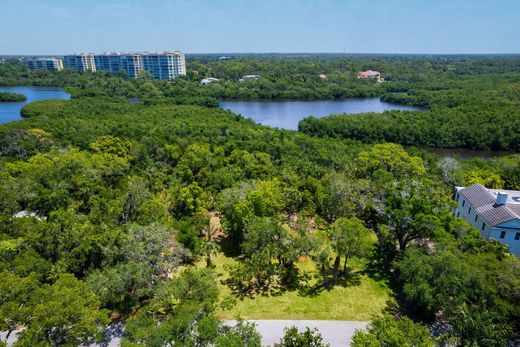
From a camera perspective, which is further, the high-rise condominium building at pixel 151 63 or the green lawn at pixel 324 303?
the high-rise condominium building at pixel 151 63

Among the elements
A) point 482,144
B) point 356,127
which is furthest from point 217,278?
point 482,144

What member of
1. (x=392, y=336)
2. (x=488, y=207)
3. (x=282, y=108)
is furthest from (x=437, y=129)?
(x=392, y=336)

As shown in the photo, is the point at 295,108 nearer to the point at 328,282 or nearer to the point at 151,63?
the point at 328,282

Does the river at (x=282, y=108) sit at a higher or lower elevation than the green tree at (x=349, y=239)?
lower

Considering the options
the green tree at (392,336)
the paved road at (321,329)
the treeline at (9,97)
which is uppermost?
the green tree at (392,336)

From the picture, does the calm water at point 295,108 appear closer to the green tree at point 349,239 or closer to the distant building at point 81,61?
the green tree at point 349,239

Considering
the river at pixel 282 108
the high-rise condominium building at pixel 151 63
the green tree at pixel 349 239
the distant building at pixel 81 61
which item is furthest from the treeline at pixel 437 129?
the distant building at pixel 81 61

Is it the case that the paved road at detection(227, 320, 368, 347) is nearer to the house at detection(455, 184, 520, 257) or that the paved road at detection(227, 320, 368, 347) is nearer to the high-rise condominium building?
the house at detection(455, 184, 520, 257)

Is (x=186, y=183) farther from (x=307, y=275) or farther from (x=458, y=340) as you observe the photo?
(x=458, y=340)

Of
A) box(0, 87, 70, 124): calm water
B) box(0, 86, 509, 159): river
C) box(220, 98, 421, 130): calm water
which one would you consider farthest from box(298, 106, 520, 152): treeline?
box(0, 87, 70, 124): calm water
